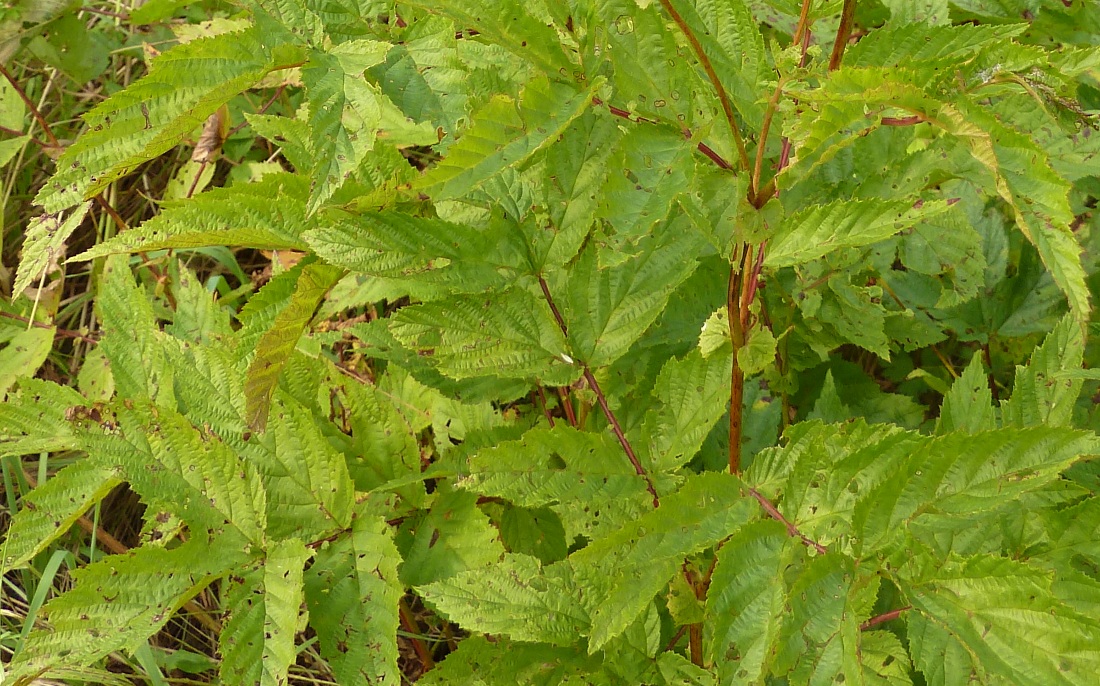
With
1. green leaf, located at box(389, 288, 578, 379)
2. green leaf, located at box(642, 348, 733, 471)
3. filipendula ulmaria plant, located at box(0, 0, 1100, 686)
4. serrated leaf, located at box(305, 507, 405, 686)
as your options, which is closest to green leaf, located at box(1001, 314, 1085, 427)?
filipendula ulmaria plant, located at box(0, 0, 1100, 686)

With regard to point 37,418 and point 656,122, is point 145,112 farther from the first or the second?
point 37,418

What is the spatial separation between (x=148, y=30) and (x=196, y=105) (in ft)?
6.99

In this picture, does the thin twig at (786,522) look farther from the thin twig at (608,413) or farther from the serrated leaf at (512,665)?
the serrated leaf at (512,665)

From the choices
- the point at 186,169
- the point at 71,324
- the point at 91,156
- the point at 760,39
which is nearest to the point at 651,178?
the point at 760,39

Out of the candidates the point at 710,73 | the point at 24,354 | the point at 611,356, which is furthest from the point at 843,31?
the point at 24,354

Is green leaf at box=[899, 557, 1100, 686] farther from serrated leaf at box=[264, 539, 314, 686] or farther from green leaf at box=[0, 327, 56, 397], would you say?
green leaf at box=[0, 327, 56, 397]

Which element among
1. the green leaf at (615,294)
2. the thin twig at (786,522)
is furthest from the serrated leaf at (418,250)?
the thin twig at (786,522)

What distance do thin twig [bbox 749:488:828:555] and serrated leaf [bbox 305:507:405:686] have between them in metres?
0.54

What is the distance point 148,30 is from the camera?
8.93ft

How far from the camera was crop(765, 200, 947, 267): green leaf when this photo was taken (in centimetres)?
93

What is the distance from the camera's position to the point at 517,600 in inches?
49.9

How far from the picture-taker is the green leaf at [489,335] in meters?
1.24

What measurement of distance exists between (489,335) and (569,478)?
24 cm

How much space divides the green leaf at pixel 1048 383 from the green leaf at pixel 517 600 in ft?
2.41
